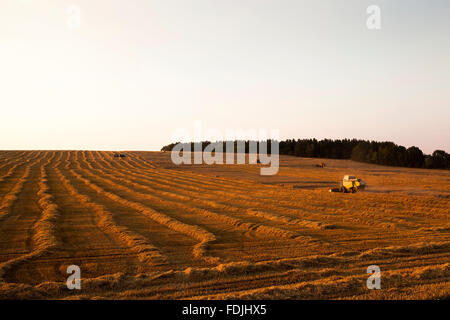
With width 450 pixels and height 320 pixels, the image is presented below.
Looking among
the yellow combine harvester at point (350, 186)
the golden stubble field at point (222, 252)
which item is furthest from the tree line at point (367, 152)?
the golden stubble field at point (222, 252)

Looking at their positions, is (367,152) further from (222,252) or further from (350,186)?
(222,252)

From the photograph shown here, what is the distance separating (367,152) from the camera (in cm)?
8969

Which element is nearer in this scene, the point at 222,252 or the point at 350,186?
the point at 222,252

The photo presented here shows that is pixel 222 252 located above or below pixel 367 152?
below

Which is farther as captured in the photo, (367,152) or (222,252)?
(367,152)

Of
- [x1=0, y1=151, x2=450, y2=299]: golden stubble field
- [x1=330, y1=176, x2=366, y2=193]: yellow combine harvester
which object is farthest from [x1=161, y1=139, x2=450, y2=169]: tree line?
[x1=0, y1=151, x2=450, y2=299]: golden stubble field

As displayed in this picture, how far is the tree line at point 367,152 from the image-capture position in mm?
76750

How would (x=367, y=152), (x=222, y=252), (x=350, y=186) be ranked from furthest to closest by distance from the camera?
(x=367, y=152)
(x=350, y=186)
(x=222, y=252)

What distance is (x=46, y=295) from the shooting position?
695 centimetres

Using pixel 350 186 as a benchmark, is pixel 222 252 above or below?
below

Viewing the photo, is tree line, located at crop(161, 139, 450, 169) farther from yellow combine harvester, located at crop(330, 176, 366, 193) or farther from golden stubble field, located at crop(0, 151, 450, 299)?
golden stubble field, located at crop(0, 151, 450, 299)

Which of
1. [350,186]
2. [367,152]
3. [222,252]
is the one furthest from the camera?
[367,152]

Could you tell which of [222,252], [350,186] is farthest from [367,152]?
[222,252]

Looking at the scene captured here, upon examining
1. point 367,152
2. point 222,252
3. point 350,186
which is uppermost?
point 367,152
